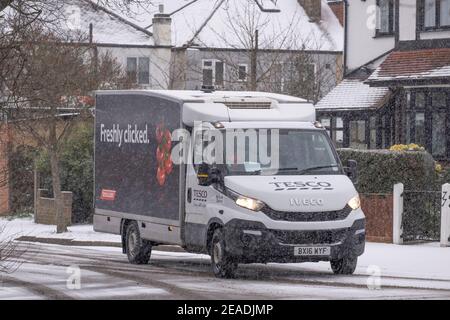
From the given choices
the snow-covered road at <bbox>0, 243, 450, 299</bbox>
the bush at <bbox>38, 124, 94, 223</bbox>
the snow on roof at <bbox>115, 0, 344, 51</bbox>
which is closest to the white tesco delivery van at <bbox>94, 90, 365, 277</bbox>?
the snow-covered road at <bbox>0, 243, 450, 299</bbox>

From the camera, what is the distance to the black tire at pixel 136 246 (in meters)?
22.4

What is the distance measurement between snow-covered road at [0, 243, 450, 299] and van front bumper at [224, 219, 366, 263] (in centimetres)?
35

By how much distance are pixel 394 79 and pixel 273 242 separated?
2206 centimetres

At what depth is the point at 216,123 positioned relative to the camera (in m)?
19.8

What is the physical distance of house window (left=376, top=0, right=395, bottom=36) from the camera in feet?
148

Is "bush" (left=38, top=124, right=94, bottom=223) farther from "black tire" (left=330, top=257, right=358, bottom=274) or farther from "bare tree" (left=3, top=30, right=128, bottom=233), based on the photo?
"black tire" (left=330, top=257, right=358, bottom=274)

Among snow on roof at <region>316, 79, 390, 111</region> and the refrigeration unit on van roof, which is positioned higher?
snow on roof at <region>316, 79, 390, 111</region>

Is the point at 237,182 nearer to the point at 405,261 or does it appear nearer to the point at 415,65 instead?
the point at 405,261

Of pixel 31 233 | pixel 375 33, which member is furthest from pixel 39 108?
pixel 375 33

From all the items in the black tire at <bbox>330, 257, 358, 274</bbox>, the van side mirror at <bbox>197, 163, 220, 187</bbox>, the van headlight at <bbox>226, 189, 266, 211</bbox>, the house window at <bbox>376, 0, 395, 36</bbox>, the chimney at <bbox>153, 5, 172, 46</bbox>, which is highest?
the chimney at <bbox>153, 5, 172, 46</bbox>

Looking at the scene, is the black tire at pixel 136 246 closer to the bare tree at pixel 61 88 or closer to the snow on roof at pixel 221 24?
the bare tree at pixel 61 88

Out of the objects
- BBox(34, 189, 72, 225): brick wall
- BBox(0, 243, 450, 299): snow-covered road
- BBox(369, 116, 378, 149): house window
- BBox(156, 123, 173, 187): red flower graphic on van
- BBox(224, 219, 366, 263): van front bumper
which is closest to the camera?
BBox(0, 243, 450, 299): snow-covered road

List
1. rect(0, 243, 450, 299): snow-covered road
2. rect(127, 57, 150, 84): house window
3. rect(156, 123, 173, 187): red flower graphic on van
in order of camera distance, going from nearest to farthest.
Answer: rect(0, 243, 450, 299): snow-covered road, rect(156, 123, 173, 187): red flower graphic on van, rect(127, 57, 150, 84): house window

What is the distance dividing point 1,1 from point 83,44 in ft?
68.8
